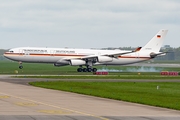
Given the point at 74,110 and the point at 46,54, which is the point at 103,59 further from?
the point at 74,110

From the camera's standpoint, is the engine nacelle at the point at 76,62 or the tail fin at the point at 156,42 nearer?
the engine nacelle at the point at 76,62

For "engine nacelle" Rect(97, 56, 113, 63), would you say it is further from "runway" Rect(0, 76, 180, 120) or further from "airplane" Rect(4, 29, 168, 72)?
"runway" Rect(0, 76, 180, 120)

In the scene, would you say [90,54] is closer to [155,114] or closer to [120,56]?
[120,56]

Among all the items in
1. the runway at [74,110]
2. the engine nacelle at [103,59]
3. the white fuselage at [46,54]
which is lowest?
the runway at [74,110]

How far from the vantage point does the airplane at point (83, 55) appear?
277 ft

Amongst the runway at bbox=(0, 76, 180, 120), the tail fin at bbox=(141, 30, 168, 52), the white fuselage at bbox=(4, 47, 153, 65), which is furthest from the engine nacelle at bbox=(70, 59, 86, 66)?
the runway at bbox=(0, 76, 180, 120)

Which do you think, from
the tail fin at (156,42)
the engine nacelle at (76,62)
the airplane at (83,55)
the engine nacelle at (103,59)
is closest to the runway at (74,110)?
the airplane at (83,55)

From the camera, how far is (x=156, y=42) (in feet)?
310

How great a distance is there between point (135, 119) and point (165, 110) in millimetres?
5555

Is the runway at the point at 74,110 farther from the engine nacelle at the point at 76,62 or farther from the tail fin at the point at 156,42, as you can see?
the tail fin at the point at 156,42

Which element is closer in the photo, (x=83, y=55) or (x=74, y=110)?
(x=74, y=110)

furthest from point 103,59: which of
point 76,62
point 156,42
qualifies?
point 156,42

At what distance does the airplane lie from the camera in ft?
277

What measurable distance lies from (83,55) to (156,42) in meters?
15.1
